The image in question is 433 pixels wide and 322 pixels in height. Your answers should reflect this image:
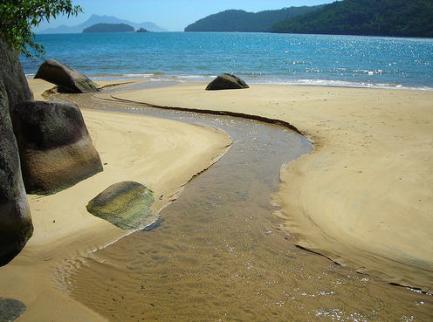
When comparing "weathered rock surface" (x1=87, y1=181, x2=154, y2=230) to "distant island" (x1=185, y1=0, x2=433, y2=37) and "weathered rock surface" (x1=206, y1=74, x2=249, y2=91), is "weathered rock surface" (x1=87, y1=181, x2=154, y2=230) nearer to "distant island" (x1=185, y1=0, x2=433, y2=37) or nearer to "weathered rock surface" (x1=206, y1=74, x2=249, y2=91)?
"weathered rock surface" (x1=206, y1=74, x2=249, y2=91)

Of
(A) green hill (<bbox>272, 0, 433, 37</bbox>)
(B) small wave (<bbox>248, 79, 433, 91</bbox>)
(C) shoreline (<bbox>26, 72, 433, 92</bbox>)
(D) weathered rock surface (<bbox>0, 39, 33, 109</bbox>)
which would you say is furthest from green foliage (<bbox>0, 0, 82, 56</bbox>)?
(A) green hill (<bbox>272, 0, 433, 37</bbox>)

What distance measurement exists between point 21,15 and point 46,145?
7.75ft

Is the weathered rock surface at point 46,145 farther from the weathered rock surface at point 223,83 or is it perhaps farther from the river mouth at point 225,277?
the weathered rock surface at point 223,83

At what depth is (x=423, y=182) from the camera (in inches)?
316

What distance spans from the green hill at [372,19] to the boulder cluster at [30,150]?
416 ft

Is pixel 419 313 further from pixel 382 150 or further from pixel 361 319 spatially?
pixel 382 150

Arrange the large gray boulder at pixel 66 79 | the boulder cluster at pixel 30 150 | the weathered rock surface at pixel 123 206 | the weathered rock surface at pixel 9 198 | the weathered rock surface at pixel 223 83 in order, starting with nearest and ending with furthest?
the weathered rock surface at pixel 9 198 < the boulder cluster at pixel 30 150 < the weathered rock surface at pixel 123 206 < the large gray boulder at pixel 66 79 < the weathered rock surface at pixel 223 83

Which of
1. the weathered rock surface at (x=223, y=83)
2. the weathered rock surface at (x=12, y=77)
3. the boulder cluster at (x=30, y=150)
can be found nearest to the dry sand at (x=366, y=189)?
the boulder cluster at (x=30, y=150)

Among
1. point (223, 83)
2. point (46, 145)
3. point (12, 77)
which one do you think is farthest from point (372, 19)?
point (46, 145)

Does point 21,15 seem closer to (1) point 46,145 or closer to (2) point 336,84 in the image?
(1) point 46,145

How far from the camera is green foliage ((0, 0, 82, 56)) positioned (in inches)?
272

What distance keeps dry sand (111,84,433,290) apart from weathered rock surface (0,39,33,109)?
214 inches

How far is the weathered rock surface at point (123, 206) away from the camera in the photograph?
6.66 meters

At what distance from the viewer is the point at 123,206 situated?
6.90m
